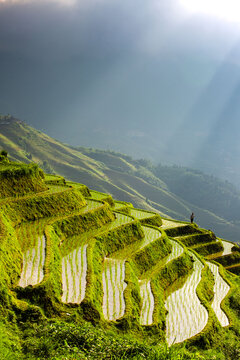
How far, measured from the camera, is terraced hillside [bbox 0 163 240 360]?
16.7m

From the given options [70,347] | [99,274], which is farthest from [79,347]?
[99,274]

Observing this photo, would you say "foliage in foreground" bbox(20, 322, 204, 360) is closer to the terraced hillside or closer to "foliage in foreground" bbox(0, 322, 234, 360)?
"foliage in foreground" bbox(0, 322, 234, 360)

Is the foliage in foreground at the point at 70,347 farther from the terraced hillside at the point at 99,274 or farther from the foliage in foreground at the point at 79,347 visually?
the terraced hillside at the point at 99,274

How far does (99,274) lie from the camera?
75.0 feet

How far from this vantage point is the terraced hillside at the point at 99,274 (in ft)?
54.9

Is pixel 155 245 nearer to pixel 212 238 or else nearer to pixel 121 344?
pixel 121 344

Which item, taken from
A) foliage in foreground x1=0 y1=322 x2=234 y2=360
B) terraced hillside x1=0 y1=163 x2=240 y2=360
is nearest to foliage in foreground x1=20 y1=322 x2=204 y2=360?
foliage in foreground x1=0 y1=322 x2=234 y2=360

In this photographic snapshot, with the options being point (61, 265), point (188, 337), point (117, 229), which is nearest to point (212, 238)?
point (117, 229)

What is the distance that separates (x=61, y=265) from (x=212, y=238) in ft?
136

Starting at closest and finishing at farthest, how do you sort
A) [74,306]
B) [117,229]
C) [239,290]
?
[74,306] < [117,229] < [239,290]

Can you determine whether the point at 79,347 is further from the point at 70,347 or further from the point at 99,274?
the point at 99,274

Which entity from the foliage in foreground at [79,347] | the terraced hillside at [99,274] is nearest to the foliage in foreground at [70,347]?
the foliage in foreground at [79,347]

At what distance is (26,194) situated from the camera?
31.7 m

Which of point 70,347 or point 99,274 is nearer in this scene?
point 70,347
